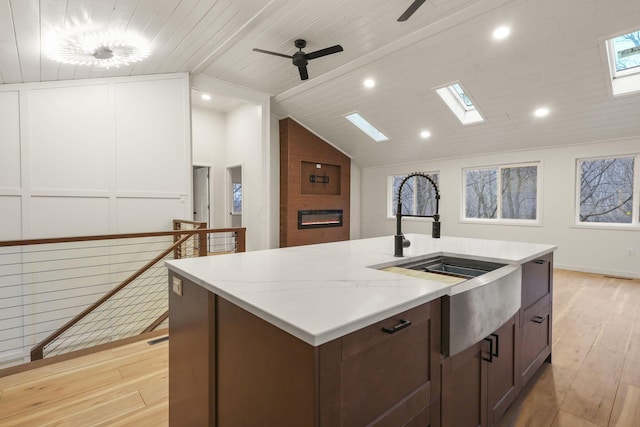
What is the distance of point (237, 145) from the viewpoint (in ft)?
23.1

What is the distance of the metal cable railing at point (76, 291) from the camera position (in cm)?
368

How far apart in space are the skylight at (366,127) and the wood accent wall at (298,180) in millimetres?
1106

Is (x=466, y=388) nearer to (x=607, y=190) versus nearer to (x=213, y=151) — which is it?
(x=607, y=190)

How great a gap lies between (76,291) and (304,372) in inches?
186

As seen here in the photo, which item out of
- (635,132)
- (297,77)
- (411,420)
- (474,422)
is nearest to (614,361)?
(474,422)

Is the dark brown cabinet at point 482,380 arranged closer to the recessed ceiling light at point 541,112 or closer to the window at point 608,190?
the recessed ceiling light at point 541,112

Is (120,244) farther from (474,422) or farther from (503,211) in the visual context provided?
(503,211)

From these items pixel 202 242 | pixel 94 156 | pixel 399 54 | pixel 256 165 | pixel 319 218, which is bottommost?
pixel 202 242

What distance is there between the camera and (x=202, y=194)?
7.65 meters

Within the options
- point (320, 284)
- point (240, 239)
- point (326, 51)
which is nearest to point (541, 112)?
point (326, 51)

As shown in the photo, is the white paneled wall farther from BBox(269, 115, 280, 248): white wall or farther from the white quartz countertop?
the white quartz countertop

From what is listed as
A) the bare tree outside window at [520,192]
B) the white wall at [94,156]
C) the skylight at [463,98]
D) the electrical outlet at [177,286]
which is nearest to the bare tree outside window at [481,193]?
the bare tree outside window at [520,192]

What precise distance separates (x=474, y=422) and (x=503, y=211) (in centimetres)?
582

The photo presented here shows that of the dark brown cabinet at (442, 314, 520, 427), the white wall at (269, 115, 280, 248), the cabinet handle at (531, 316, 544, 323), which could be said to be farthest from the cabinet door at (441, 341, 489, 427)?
the white wall at (269, 115, 280, 248)
